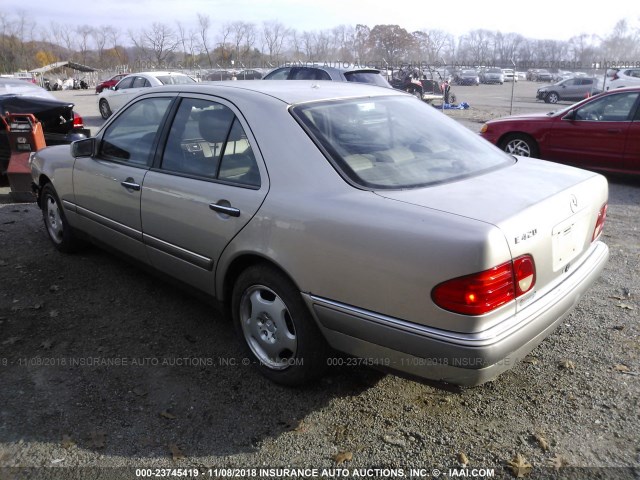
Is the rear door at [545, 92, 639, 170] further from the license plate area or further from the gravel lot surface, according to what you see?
the license plate area

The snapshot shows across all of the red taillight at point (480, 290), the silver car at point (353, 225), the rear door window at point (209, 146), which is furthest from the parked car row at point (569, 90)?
the red taillight at point (480, 290)

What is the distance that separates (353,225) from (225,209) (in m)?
0.90

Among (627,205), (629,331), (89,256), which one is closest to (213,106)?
(89,256)

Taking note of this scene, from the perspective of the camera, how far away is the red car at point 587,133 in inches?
311

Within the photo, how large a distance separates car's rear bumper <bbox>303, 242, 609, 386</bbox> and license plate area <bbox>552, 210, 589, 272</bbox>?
141 millimetres

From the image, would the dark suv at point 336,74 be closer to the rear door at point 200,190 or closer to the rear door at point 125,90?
the rear door at point 125,90

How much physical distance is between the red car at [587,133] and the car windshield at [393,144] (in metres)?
5.45

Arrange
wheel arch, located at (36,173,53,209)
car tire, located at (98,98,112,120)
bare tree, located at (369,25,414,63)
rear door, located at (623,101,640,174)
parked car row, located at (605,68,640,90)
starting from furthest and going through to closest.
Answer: bare tree, located at (369,25,414,63) → parked car row, located at (605,68,640,90) → car tire, located at (98,98,112,120) → rear door, located at (623,101,640,174) → wheel arch, located at (36,173,53,209)

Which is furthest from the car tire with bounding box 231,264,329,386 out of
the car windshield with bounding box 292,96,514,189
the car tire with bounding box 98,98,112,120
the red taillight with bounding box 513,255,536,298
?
the car tire with bounding box 98,98,112,120

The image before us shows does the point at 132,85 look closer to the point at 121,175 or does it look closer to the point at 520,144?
the point at 520,144

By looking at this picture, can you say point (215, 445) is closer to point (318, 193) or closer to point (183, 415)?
point (183, 415)

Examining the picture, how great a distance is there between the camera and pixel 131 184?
3859mm

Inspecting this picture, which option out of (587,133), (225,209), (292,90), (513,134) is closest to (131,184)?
(225,209)

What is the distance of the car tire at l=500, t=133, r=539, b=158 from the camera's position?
8.83 metres
